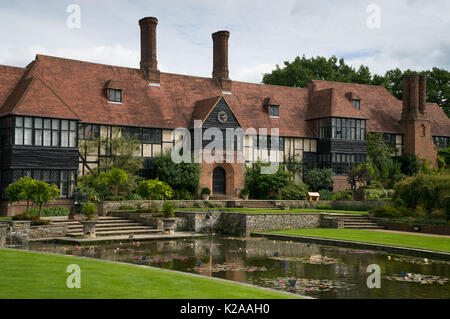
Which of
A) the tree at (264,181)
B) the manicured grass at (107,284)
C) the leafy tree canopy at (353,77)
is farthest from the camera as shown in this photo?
the leafy tree canopy at (353,77)

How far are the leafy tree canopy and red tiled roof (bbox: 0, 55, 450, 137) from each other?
1145 centimetres

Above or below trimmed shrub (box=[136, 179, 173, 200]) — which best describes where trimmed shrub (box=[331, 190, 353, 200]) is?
below

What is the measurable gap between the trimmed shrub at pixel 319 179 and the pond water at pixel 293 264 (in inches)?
736

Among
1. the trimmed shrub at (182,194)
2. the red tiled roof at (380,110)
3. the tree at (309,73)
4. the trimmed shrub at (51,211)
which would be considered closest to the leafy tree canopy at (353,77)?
the tree at (309,73)

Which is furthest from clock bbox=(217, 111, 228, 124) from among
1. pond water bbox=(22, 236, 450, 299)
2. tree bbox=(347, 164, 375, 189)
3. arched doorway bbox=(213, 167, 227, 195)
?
pond water bbox=(22, 236, 450, 299)

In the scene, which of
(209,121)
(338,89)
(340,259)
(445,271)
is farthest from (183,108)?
(445,271)

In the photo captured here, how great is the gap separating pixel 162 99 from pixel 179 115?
2010mm

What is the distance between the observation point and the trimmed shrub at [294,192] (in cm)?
3809

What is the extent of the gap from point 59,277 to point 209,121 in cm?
2767

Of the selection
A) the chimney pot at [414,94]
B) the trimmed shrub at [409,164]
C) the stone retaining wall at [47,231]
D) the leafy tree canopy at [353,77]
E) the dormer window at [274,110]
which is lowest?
the stone retaining wall at [47,231]

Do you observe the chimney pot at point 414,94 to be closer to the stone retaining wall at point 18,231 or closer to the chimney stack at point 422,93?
the chimney stack at point 422,93

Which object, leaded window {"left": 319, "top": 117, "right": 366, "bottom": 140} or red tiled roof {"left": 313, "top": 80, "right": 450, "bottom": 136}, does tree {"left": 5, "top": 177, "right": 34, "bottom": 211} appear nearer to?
leaded window {"left": 319, "top": 117, "right": 366, "bottom": 140}

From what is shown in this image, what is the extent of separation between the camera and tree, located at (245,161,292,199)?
37.6 meters

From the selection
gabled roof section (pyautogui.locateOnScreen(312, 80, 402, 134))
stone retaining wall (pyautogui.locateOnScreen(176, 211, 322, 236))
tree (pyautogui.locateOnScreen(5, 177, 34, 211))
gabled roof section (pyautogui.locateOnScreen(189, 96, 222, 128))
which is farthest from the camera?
gabled roof section (pyautogui.locateOnScreen(312, 80, 402, 134))
